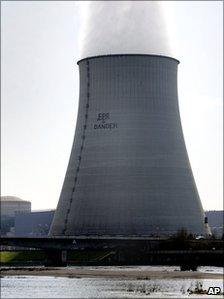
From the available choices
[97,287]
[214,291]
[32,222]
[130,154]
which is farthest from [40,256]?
[32,222]

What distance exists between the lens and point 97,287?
181ft

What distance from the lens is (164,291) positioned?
52.0 m

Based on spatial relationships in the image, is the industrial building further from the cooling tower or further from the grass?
the cooling tower

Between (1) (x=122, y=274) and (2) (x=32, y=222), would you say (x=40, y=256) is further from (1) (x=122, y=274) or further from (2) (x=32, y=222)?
(2) (x=32, y=222)

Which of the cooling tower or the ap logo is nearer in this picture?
the ap logo

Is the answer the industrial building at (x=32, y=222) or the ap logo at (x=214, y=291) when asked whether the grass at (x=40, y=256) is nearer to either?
the ap logo at (x=214, y=291)

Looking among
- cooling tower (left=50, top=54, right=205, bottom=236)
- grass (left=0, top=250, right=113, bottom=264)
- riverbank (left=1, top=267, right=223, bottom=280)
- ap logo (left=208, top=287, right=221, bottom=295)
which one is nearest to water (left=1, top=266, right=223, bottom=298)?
ap logo (left=208, top=287, right=221, bottom=295)

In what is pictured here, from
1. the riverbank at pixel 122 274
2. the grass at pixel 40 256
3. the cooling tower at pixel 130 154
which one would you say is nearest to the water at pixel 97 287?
the riverbank at pixel 122 274

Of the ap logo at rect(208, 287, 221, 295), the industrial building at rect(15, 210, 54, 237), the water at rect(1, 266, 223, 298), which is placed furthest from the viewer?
the industrial building at rect(15, 210, 54, 237)

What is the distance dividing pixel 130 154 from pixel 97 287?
4200 centimetres

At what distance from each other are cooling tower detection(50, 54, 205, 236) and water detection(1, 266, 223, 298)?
105 feet

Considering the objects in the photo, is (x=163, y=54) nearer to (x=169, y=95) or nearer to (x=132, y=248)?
(x=169, y=95)

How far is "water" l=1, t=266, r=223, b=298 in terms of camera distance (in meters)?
49.3

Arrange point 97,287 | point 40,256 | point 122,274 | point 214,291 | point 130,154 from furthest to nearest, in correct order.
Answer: point 40,256
point 130,154
point 122,274
point 97,287
point 214,291
